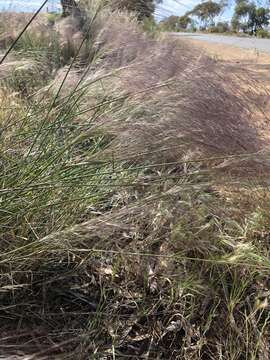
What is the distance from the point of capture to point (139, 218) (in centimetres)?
169

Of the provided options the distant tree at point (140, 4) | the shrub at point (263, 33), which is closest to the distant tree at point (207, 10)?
the distant tree at point (140, 4)

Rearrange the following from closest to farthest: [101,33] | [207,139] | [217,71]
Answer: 1. [207,139]
2. [217,71]
3. [101,33]

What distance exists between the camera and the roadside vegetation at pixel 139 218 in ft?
5.30

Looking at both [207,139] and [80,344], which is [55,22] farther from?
[80,344]

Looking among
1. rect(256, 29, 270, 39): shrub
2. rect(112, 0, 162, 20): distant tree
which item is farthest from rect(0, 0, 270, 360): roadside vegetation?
rect(256, 29, 270, 39): shrub

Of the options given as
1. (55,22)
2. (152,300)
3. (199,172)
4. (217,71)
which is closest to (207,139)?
(199,172)

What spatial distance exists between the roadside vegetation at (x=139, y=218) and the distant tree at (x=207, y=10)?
17cm

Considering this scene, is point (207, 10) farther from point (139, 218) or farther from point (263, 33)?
point (263, 33)

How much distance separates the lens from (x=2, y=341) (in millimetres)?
1536

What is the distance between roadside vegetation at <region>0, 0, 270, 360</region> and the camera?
5.30 feet

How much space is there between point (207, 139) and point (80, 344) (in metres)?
0.80

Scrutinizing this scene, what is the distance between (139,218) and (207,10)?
0.82m

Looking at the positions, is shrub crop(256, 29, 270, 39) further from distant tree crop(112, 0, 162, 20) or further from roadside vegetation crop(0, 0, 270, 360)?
roadside vegetation crop(0, 0, 270, 360)

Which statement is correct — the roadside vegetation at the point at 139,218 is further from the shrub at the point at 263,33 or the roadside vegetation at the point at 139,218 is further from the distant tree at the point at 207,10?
the shrub at the point at 263,33
